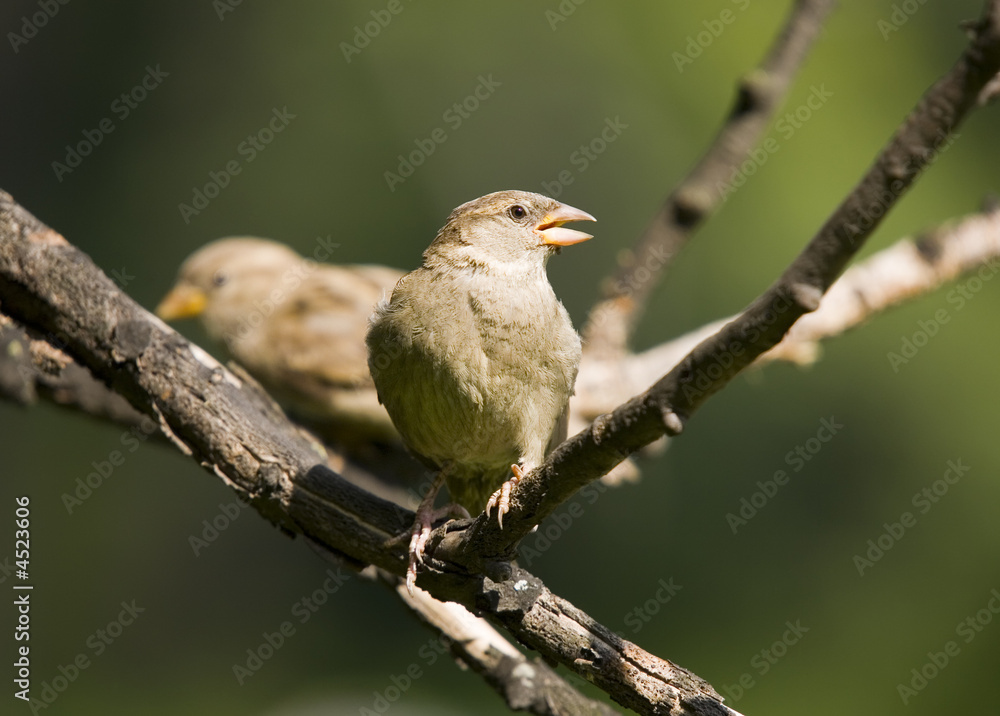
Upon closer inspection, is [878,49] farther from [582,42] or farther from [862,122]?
[582,42]

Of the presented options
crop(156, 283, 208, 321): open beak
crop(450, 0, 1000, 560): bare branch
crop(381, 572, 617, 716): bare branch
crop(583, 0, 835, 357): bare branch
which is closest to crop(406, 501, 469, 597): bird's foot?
crop(381, 572, 617, 716): bare branch

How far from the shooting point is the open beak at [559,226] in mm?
3535

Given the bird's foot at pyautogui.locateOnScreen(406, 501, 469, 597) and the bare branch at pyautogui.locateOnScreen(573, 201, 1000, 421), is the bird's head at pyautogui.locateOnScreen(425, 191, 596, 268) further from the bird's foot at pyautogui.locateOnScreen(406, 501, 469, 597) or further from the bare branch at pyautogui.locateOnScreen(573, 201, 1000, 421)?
the bare branch at pyautogui.locateOnScreen(573, 201, 1000, 421)

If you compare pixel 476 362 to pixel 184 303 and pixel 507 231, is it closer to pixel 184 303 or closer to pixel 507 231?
pixel 507 231

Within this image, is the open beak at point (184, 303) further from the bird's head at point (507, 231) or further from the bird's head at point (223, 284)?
the bird's head at point (507, 231)

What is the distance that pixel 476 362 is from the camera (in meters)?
3.08

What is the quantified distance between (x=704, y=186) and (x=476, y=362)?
277 cm

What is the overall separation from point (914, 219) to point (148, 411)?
22.3ft

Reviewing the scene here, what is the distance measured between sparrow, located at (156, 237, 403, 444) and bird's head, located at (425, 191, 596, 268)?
1.74 meters

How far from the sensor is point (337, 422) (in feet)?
17.6

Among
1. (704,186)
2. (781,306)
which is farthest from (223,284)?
(781,306)

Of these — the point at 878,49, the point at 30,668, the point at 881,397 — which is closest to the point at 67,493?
the point at 30,668

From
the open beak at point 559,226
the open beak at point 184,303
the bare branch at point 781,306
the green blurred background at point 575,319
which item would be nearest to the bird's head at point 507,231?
the open beak at point 559,226

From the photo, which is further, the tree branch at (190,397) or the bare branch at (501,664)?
the bare branch at (501,664)
